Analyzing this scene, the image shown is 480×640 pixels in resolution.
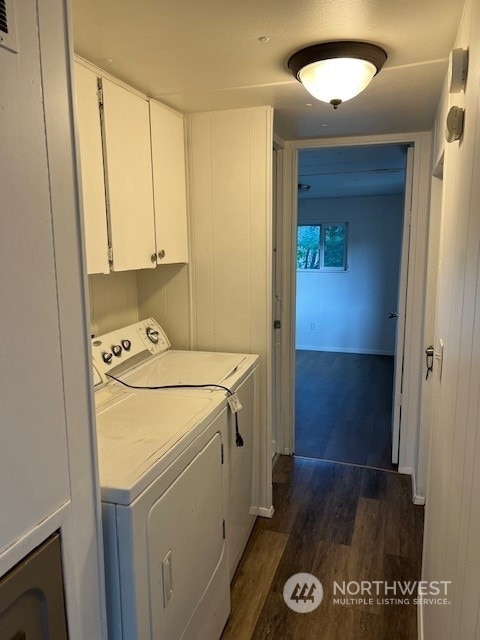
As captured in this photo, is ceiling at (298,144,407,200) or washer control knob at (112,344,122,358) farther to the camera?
ceiling at (298,144,407,200)

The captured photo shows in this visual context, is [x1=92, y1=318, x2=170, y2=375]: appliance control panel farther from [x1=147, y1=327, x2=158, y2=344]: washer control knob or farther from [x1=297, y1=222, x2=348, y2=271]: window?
[x1=297, y1=222, x2=348, y2=271]: window

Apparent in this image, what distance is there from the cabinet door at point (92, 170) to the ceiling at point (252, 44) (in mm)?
126

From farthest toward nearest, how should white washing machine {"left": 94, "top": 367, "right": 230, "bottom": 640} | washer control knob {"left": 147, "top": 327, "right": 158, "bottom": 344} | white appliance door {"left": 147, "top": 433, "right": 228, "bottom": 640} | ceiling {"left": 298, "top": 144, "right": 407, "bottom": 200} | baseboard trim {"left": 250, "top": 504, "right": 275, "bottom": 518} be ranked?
ceiling {"left": 298, "top": 144, "right": 407, "bottom": 200} < baseboard trim {"left": 250, "top": 504, "right": 275, "bottom": 518} < washer control knob {"left": 147, "top": 327, "right": 158, "bottom": 344} < white appliance door {"left": 147, "top": 433, "right": 228, "bottom": 640} < white washing machine {"left": 94, "top": 367, "right": 230, "bottom": 640}

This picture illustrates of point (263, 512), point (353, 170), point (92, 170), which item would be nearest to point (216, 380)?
point (92, 170)

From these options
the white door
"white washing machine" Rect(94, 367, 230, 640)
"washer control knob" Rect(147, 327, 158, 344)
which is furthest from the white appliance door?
the white door

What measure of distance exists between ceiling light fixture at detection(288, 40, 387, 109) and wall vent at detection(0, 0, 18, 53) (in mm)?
1109

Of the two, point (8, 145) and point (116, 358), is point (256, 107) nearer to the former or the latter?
point (116, 358)

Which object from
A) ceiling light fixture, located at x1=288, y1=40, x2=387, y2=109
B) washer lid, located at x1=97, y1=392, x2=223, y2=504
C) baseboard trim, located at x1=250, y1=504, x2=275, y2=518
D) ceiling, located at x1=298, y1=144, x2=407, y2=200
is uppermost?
ceiling, located at x1=298, y1=144, x2=407, y2=200

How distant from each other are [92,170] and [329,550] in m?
2.13

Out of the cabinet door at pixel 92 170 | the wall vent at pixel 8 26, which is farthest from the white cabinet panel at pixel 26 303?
the cabinet door at pixel 92 170

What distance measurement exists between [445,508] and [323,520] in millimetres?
1388

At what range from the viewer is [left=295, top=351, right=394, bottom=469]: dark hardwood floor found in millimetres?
3447

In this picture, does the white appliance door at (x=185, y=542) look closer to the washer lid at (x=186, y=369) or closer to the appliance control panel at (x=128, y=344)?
the washer lid at (x=186, y=369)

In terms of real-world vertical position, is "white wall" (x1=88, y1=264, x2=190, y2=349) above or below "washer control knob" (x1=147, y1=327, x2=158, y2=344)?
above
